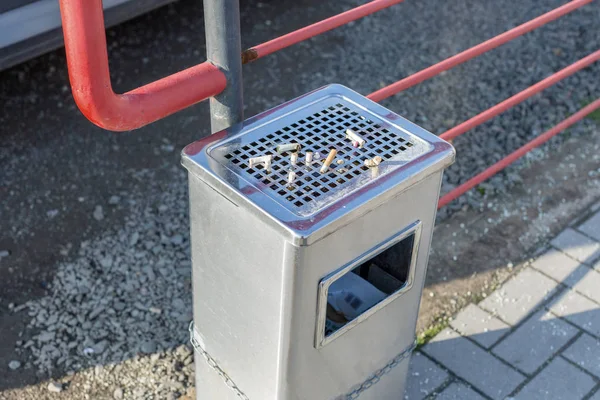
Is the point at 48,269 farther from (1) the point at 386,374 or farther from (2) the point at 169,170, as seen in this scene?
(1) the point at 386,374

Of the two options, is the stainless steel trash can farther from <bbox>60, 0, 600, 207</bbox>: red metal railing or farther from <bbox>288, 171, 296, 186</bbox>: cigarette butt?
<bbox>60, 0, 600, 207</bbox>: red metal railing

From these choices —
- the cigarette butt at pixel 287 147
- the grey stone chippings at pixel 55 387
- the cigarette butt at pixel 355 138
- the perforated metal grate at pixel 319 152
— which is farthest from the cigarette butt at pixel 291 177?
the grey stone chippings at pixel 55 387

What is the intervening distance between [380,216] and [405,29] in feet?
11.7

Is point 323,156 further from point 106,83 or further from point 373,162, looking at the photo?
point 106,83

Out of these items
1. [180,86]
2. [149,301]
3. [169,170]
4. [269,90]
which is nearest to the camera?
[180,86]

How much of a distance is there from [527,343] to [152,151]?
2176 millimetres

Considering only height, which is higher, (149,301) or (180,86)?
(180,86)

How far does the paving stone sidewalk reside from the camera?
278 centimetres

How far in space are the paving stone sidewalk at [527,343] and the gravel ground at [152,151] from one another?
0.61 m

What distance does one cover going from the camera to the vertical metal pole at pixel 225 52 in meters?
1.85

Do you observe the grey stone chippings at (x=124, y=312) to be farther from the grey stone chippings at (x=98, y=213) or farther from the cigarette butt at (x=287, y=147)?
the cigarette butt at (x=287, y=147)

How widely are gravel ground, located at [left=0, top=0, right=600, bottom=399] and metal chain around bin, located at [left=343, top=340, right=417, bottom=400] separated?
83 centimetres

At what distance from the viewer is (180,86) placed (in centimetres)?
186

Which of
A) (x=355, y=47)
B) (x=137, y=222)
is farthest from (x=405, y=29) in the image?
(x=137, y=222)
